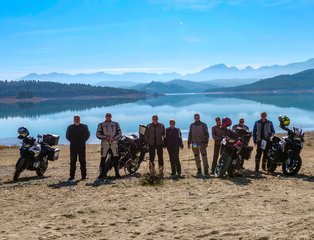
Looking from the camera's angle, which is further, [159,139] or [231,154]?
[159,139]

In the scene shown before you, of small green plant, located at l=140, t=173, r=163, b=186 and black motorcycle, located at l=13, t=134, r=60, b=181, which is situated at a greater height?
black motorcycle, located at l=13, t=134, r=60, b=181

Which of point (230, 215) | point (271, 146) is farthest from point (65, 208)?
point (271, 146)

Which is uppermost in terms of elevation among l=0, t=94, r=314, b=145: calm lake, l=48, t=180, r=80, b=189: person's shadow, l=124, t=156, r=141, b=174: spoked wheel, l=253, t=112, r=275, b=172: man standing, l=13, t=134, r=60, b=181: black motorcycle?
l=253, t=112, r=275, b=172: man standing

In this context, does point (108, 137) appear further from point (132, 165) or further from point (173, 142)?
point (173, 142)

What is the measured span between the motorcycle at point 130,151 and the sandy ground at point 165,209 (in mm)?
1620

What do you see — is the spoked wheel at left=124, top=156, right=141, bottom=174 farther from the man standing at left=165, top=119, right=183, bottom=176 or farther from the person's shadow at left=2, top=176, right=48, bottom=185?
the person's shadow at left=2, top=176, right=48, bottom=185

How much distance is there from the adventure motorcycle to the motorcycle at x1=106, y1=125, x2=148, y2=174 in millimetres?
2129

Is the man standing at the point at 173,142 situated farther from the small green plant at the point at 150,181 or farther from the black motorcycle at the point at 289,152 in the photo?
the black motorcycle at the point at 289,152

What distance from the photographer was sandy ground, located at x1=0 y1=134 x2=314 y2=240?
6696mm

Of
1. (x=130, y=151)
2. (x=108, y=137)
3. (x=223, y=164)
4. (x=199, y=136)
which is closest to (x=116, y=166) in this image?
(x=108, y=137)

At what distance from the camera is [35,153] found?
13.3m

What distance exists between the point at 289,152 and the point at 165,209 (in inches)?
232

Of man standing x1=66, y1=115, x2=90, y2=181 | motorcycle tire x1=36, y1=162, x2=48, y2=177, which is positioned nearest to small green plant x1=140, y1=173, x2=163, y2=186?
man standing x1=66, y1=115, x2=90, y2=181

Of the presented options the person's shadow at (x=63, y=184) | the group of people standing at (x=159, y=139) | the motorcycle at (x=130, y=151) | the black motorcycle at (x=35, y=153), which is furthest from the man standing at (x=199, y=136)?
the black motorcycle at (x=35, y=153)
